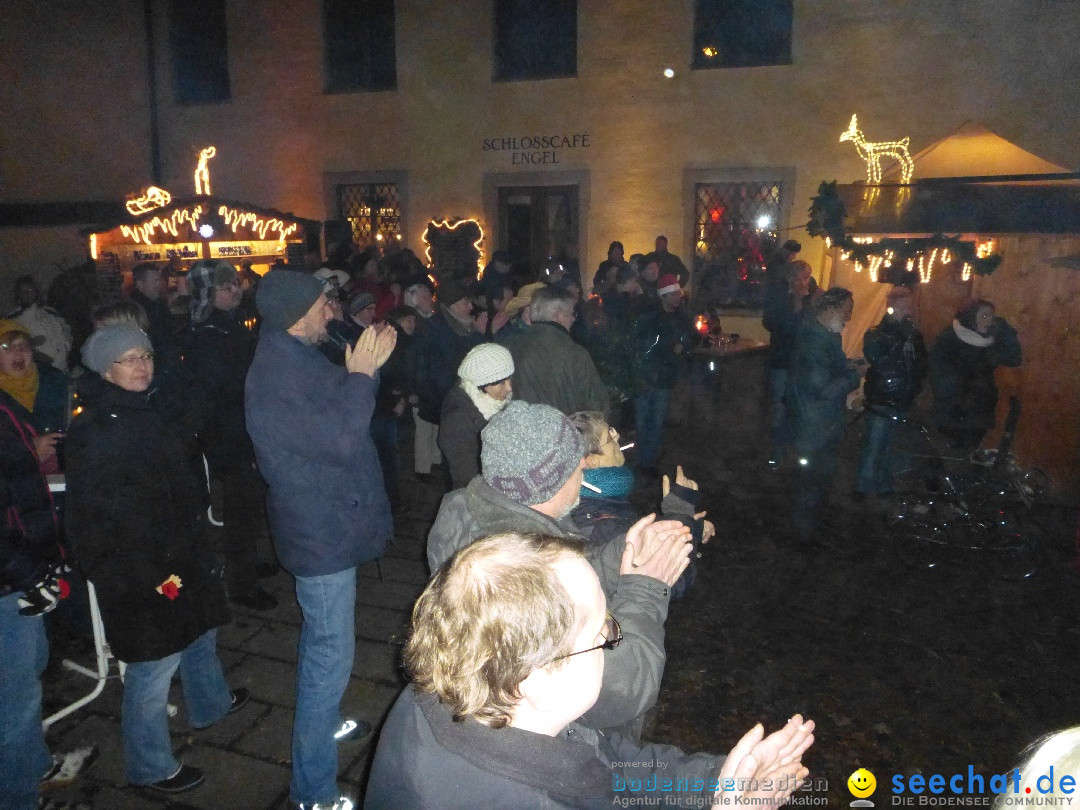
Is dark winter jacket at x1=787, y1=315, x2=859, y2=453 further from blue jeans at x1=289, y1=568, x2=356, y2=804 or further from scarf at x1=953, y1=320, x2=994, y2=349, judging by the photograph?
blue jeans at x1=289, y1=568, x2=356, y2=804

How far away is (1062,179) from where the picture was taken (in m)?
5.25

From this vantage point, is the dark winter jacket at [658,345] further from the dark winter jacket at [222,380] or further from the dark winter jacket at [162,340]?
the dark winter jacket at [162,340]

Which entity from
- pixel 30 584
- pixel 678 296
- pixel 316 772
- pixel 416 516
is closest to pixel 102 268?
pixel 416 516

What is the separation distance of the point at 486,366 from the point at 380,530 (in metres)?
1.15

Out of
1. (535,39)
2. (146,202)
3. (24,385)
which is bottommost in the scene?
(24,385)

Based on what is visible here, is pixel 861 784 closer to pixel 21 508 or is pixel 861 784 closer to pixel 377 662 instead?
pixel 377 662

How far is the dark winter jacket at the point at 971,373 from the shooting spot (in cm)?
594

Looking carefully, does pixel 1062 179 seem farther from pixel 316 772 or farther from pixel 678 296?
pixel 316 772

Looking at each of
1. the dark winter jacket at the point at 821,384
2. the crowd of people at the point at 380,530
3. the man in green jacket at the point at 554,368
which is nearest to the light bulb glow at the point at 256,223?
the crowd of people at the point at 380,530

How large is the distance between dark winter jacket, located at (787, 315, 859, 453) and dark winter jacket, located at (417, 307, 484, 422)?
269 cm

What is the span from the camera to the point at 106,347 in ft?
9.09

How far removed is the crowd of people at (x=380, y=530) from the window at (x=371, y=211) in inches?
350

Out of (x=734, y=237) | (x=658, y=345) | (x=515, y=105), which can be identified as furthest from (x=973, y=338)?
(x=515, y=105)

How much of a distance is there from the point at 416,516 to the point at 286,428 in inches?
143
